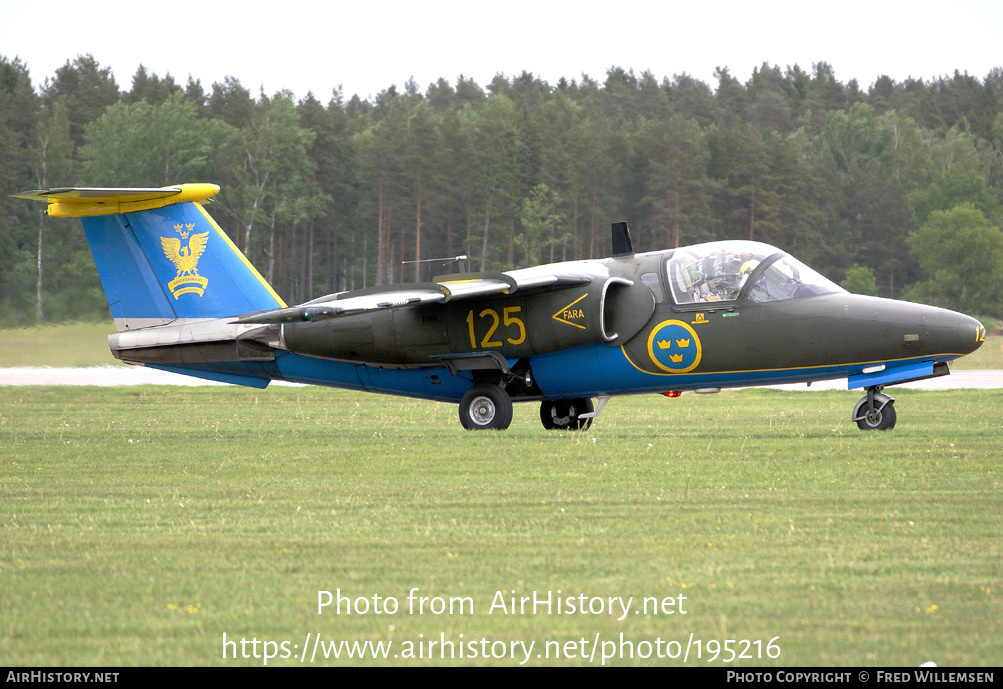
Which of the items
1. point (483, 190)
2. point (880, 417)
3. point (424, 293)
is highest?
point (483, 190)

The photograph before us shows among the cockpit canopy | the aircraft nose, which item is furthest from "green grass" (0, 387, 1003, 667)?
the cockpit canopy

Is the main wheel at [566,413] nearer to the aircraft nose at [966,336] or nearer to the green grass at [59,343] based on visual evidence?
the aircraft nose at [966,336]

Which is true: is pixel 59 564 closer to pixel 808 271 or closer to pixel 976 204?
pixel 808 271

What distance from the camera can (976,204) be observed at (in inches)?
3691

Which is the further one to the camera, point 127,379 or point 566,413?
point 127,379

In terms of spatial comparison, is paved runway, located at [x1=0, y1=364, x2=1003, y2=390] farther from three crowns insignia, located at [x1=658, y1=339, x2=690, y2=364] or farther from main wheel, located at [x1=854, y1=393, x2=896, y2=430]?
three crowns insignia, located at [x1=658, y1=339, x2=690, y2=364]

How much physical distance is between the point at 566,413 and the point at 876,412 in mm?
4796

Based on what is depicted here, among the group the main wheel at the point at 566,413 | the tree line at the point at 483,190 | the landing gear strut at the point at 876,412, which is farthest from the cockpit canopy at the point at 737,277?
the tree line at the point at 483,190

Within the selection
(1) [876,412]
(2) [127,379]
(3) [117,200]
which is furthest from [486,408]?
(2) [127,379]

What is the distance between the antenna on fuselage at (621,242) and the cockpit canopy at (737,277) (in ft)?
3.23

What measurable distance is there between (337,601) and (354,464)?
6.70m

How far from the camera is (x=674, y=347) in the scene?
16.4 metres

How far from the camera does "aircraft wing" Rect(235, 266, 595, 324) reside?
16.2 m

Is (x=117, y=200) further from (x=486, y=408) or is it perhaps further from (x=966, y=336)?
(x=966, y=336)
